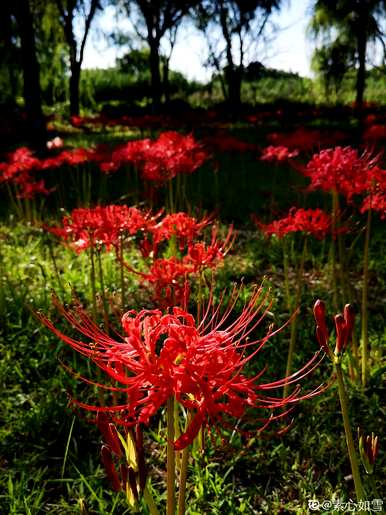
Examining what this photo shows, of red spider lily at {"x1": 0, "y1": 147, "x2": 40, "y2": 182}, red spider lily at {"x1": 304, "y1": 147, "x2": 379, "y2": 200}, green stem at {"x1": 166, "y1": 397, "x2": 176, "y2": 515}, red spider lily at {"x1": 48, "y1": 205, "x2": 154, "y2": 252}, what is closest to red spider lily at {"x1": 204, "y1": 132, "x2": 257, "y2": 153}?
red spider lily at {"x1": 0, "y1": 147, "x2": 40, "y2": 182}

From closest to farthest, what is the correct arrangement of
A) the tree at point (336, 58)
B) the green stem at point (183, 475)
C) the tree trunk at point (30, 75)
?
the green stem at point (183, 475) < the tree trunk at point (30, 75) < the tree at point (336, 58)

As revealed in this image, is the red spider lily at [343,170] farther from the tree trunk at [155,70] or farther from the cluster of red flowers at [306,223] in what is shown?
the tree trunk at [155,70]

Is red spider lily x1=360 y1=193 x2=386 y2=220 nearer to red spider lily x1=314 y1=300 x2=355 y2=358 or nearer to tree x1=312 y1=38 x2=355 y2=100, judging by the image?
red spider lily x1=314 y1=300 x2=355 y2=358

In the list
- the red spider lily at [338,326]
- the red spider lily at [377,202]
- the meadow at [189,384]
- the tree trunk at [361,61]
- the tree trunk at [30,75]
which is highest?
the tree trunk at [361,61]

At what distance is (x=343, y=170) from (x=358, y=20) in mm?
15014

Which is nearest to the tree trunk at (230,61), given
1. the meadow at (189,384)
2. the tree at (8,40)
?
the tree at (8,40)

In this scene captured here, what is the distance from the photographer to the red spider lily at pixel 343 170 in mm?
2084

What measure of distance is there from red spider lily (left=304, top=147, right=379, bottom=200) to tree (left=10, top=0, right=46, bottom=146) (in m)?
6.22

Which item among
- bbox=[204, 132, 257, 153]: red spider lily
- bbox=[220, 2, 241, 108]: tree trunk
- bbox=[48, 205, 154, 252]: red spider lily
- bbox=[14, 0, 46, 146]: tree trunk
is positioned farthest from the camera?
bbox=[220, 2, 241, 108]: tree trunk

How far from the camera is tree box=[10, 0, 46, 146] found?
22.9ft

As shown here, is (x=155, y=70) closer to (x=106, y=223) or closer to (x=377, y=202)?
(x=377, y=202)

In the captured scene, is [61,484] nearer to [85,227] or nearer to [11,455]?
[11,455]

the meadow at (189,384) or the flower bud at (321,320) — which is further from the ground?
the flower bud at (321,320)

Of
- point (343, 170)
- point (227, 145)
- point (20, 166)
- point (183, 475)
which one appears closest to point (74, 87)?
point (227, 145)
